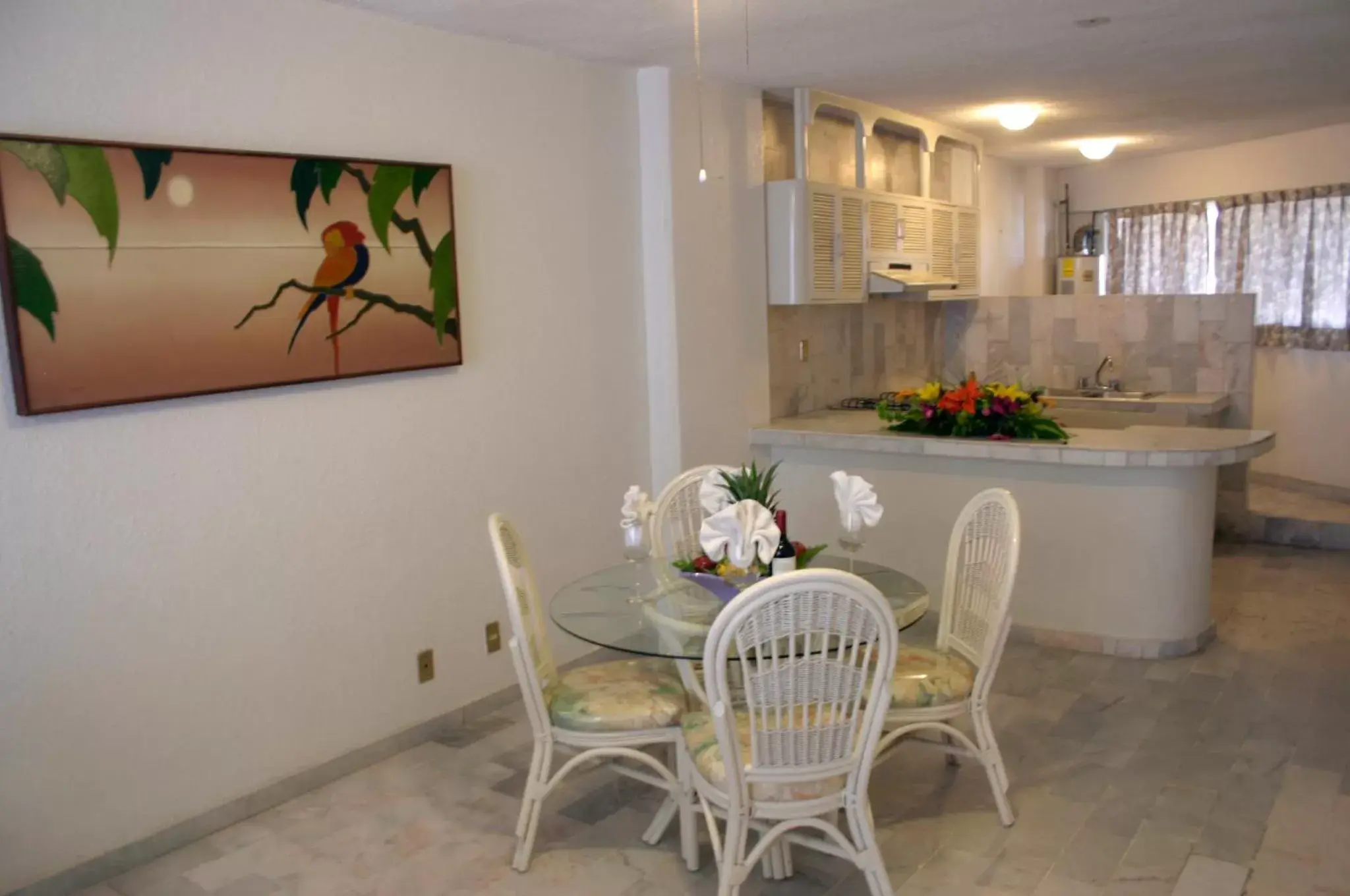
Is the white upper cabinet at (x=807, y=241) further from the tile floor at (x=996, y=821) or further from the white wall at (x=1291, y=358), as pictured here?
the white wall at (x=1291, y=358)

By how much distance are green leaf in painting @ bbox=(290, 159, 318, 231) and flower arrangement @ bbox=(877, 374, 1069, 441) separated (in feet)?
8.82

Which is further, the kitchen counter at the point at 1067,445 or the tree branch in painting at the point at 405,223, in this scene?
the kitchen counter at the point at 1067,445

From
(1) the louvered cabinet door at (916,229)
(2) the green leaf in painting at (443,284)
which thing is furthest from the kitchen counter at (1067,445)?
(2) the green leaf in painting at (443,284)

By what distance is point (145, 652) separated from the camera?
113 inches

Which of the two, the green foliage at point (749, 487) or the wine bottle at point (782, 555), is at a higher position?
the green foliage at point (749, 487)

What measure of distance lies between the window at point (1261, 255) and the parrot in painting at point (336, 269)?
5900 mm

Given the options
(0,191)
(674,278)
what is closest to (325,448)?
(0,191)

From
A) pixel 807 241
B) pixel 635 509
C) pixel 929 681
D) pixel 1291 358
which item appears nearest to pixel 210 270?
pixel 635 509

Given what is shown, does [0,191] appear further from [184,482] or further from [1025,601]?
[1025,601]

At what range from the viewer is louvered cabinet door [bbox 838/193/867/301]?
5.08 m

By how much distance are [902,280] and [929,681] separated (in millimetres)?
2953

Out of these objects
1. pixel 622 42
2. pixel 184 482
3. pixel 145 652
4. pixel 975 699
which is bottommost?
pixel 975 699

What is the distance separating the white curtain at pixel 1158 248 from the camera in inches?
287

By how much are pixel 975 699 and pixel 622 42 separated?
2.55m
